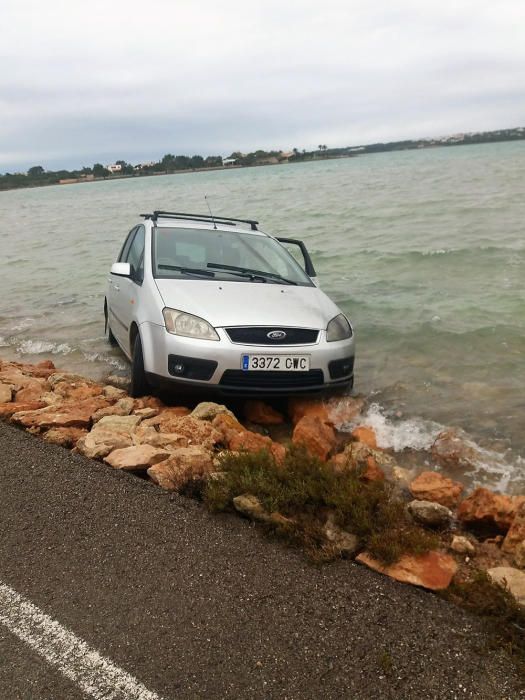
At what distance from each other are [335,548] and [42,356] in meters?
6.88

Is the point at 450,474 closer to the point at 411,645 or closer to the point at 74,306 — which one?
the point at 411,645

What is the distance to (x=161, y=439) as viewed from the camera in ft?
13.5

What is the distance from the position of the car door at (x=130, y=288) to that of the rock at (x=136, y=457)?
6.33 feet

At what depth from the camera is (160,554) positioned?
2.84 meters

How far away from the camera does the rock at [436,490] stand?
3696 millimetres

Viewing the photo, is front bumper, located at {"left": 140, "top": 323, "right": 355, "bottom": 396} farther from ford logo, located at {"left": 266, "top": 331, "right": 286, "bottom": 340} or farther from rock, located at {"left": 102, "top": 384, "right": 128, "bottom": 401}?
rock, located at {"left": 102, "top": 384, "right": 128, "bottom": 401}

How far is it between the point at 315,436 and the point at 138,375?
1727 mm

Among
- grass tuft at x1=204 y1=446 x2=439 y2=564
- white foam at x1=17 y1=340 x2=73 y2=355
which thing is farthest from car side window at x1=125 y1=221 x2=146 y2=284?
grass tuft at x1=204 y1=446 x2=439 y2=564

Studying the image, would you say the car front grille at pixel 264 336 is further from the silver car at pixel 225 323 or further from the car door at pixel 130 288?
the car door at pixel 130 288

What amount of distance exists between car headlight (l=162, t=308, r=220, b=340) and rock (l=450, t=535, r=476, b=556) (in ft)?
7.77

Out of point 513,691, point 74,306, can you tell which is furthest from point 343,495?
point 74,306

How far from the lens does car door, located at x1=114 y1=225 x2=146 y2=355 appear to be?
18.5 feet

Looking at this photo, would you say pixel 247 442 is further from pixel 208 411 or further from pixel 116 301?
pixel 116 301

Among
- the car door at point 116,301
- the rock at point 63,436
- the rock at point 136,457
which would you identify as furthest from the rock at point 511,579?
the car door at point 116,301
